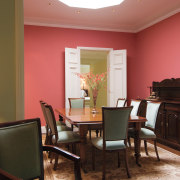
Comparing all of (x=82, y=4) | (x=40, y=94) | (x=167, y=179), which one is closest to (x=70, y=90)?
(x=40, y=94)

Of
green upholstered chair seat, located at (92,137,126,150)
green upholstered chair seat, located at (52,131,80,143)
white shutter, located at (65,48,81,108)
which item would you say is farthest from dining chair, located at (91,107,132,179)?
white shutter, located at (65,48,81,108)

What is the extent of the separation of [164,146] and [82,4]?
10.1 ft

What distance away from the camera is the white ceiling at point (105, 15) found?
13.9 feet

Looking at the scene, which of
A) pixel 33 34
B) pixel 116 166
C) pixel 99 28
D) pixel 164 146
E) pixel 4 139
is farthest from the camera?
pixel 99 28

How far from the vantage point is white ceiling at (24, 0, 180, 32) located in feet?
13.9

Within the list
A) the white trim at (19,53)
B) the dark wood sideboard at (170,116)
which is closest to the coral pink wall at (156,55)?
the dark wood sideboard at (170,116)

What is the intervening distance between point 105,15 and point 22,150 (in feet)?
14.0

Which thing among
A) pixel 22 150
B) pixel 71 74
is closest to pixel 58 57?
Result: pixel 71 74

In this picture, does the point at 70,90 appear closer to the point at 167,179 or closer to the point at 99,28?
the point at 99,28

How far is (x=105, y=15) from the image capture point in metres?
4.88

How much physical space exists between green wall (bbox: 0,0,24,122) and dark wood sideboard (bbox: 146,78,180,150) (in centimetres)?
302

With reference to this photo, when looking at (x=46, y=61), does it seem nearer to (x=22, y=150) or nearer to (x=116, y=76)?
(x=116, y=76)

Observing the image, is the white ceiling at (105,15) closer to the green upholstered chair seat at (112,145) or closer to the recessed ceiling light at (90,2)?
the recessed ceiling light at (90,2)

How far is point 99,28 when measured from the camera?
225 inches
